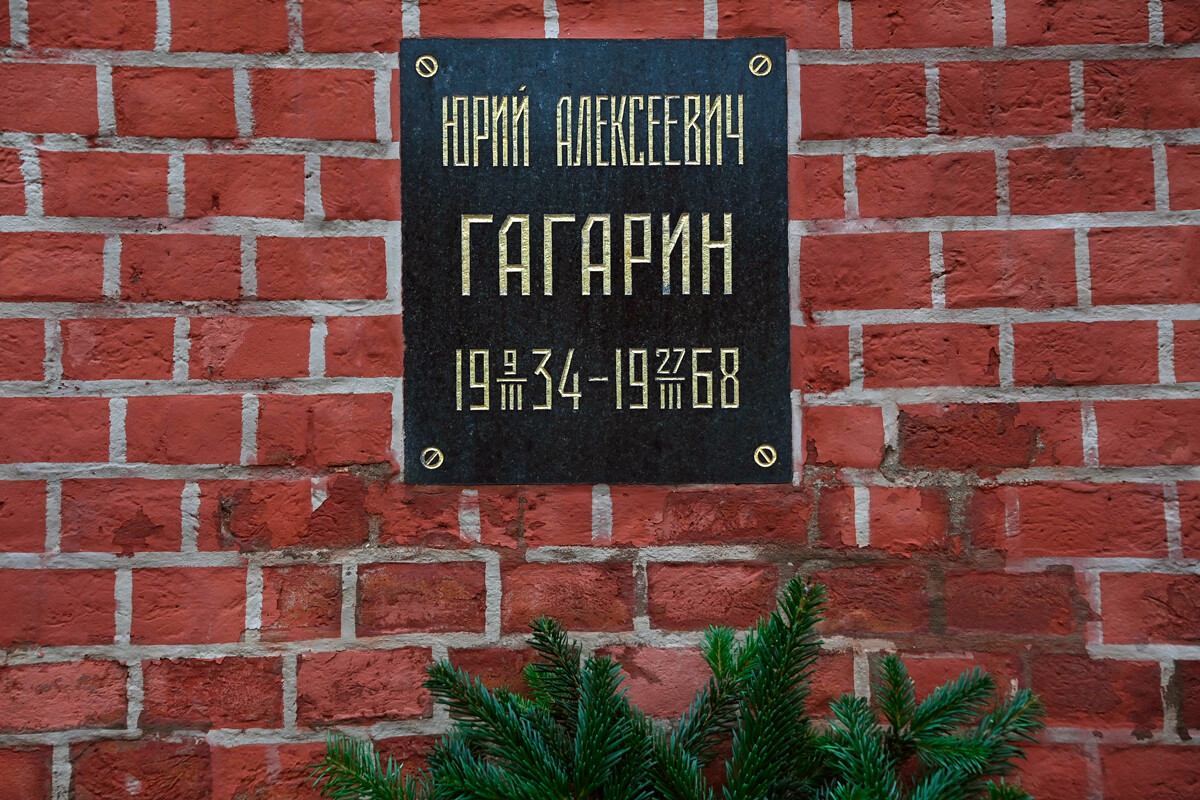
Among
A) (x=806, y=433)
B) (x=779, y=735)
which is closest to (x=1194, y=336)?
(x=806, y=433)

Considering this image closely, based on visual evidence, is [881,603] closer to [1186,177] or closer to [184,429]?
[1186,177]

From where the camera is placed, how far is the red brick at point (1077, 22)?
106 centimetres

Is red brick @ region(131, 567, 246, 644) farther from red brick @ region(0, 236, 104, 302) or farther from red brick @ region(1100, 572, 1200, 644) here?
red brick @ region(1100, 572, 1200, 644)

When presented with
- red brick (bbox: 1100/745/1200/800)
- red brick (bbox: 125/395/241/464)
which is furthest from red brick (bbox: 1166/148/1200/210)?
red brick (bbox: 125/395/241/464)

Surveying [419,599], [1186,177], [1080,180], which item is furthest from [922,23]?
[419,599]

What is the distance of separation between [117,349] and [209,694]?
44 centimetres

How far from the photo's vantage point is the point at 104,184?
1046mm

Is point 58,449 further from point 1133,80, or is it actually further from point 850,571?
point 1133,80

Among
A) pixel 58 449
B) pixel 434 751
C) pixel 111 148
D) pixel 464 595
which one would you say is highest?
pixel 111 148

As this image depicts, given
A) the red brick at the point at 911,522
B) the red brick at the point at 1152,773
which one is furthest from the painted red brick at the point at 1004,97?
the red brick at the point at 1152,773

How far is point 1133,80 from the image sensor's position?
1060 mm

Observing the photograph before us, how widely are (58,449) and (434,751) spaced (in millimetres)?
597

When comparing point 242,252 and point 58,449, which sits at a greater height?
point 242,252

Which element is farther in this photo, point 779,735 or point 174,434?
point 174,434
